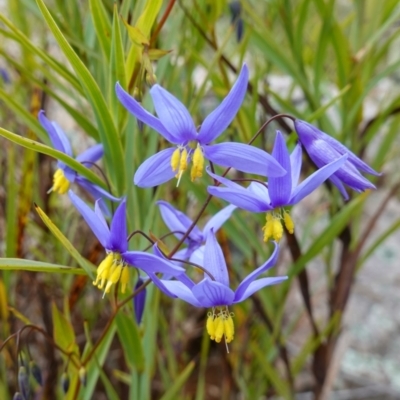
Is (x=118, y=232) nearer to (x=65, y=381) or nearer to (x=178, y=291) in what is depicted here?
(x=178, y=291)

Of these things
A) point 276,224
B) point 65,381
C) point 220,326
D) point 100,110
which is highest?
point 100,110

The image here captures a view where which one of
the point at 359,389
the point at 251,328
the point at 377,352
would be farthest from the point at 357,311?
the point at 251,328

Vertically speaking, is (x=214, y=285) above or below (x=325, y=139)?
below

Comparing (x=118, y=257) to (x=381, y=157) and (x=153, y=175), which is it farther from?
(x=381, y=157)

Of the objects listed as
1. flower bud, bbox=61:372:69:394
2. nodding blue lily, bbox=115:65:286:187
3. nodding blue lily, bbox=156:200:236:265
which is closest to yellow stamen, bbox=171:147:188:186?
nodding blue lily, bbox=115:65:286:187

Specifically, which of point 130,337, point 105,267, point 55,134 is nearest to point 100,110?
point 55,134
